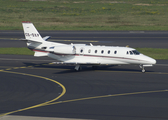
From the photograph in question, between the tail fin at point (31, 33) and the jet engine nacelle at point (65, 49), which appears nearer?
the jet engine nacelle at point (65, 49)

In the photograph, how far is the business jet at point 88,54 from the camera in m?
34.6

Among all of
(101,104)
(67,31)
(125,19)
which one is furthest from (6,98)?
(125,19)

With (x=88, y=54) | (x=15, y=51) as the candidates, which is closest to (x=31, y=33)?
(x=88, y=54)

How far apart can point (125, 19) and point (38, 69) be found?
196 feet

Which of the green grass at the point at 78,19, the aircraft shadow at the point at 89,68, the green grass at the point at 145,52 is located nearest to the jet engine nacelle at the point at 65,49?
the aircraft shadow at the point at 89,68

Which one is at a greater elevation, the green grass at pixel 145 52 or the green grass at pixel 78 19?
the green grass at pixel 78 19

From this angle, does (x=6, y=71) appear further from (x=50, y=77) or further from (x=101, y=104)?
(x=101, y=104)

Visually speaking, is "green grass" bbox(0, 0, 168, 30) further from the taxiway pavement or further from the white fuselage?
the white fuselage

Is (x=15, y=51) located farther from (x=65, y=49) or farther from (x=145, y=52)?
(x=145, y=52)

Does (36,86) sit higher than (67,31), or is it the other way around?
(67,31)

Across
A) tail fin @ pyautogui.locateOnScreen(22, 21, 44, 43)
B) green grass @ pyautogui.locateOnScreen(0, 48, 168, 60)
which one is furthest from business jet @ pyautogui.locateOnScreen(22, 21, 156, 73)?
green grass @ pyautogui.locateOnScreen(0, 48, 168, 60)

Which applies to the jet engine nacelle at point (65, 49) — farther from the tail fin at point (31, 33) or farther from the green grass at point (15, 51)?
the green grass at point (15, 51)

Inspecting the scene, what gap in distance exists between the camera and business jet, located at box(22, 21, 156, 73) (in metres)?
34.6

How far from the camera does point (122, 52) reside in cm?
3488
